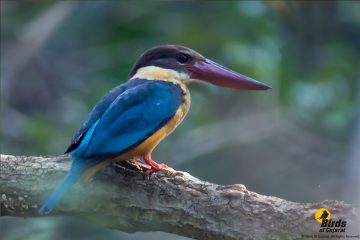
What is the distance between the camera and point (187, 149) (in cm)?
700

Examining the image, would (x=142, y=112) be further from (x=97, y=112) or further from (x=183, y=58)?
(x=183, y=58)

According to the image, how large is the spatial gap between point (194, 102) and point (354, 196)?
11.2ft

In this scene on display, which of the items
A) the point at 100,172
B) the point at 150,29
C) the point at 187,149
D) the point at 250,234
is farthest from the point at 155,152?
the point at 250,234

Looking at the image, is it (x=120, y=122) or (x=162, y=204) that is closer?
(x=162, y=204)

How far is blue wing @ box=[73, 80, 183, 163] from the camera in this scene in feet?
13.8

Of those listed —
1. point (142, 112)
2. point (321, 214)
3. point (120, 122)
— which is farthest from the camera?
point (142, 112)

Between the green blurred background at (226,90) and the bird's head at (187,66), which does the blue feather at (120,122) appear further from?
the green blurred background at (226,90)

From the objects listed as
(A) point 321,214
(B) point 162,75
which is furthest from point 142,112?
→ (A) point 321,214

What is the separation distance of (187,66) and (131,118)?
0.67 metres

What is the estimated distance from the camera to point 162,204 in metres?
4.12

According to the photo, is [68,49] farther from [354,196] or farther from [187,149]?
[354,196]

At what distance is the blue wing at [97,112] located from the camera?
A: 429cm

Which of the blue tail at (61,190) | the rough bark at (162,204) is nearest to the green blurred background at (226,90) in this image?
the rough bark at (162,204)

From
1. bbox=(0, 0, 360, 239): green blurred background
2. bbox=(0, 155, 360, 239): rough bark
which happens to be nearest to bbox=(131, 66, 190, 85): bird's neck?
bbox=(0, 155, 360, 239): rough bark
